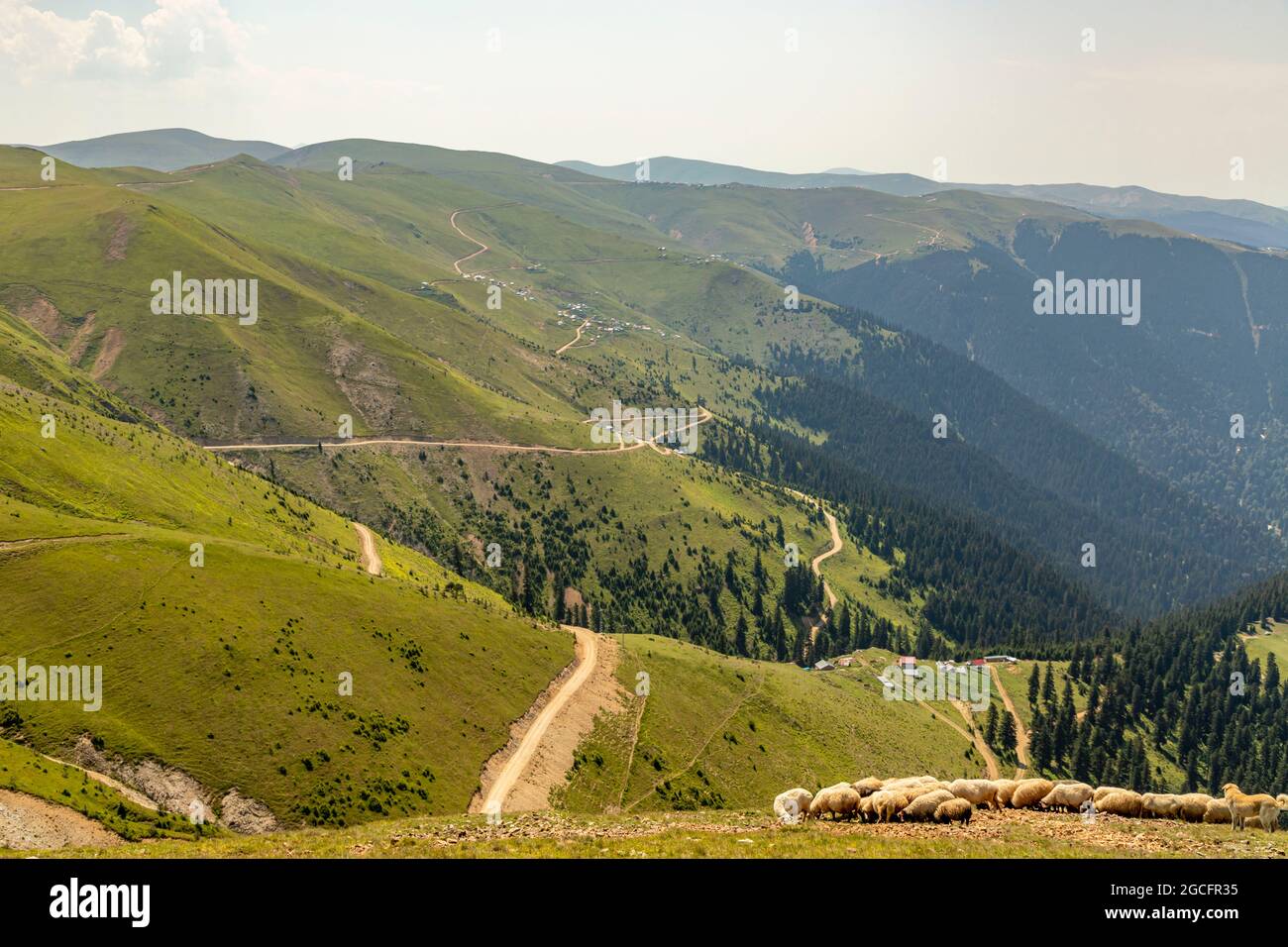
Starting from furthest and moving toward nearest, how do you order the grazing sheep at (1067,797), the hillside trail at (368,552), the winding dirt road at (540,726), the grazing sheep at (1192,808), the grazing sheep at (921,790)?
the hillside trail at (368,552)
the winding dirt road at (540,726)
the grazing sheep at (1067,797)
the grazing sheep at (1192,808)
the grazing sheep at (921,790)

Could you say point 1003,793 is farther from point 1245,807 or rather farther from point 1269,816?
point 1269,816

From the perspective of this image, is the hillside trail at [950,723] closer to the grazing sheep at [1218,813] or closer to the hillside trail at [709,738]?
the hillside trail at [709,738]

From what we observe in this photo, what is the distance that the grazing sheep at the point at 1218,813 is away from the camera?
51.2 metres

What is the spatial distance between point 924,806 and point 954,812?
169cm

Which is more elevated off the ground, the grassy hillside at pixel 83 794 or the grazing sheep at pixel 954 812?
the grazing sheep at pixel 954 812

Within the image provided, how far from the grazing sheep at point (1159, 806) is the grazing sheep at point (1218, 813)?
58.9 inches

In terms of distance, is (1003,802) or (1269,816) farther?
(1003,802)

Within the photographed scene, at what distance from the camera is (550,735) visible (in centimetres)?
9212

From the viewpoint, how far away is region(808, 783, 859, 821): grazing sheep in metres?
51.8

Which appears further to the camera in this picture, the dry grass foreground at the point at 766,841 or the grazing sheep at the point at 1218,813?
the grazing sheep at the point at 1218,813

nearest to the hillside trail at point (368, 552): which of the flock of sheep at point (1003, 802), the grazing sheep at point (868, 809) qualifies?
the flock of sheep at point (1003, 802)

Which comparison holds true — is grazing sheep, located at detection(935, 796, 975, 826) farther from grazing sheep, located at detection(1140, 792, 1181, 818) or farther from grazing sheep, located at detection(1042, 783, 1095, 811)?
grazing sheep, located at detection(1140, 792, 1181, 818)

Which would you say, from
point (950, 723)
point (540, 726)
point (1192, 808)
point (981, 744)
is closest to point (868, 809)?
point (1192, 808)
